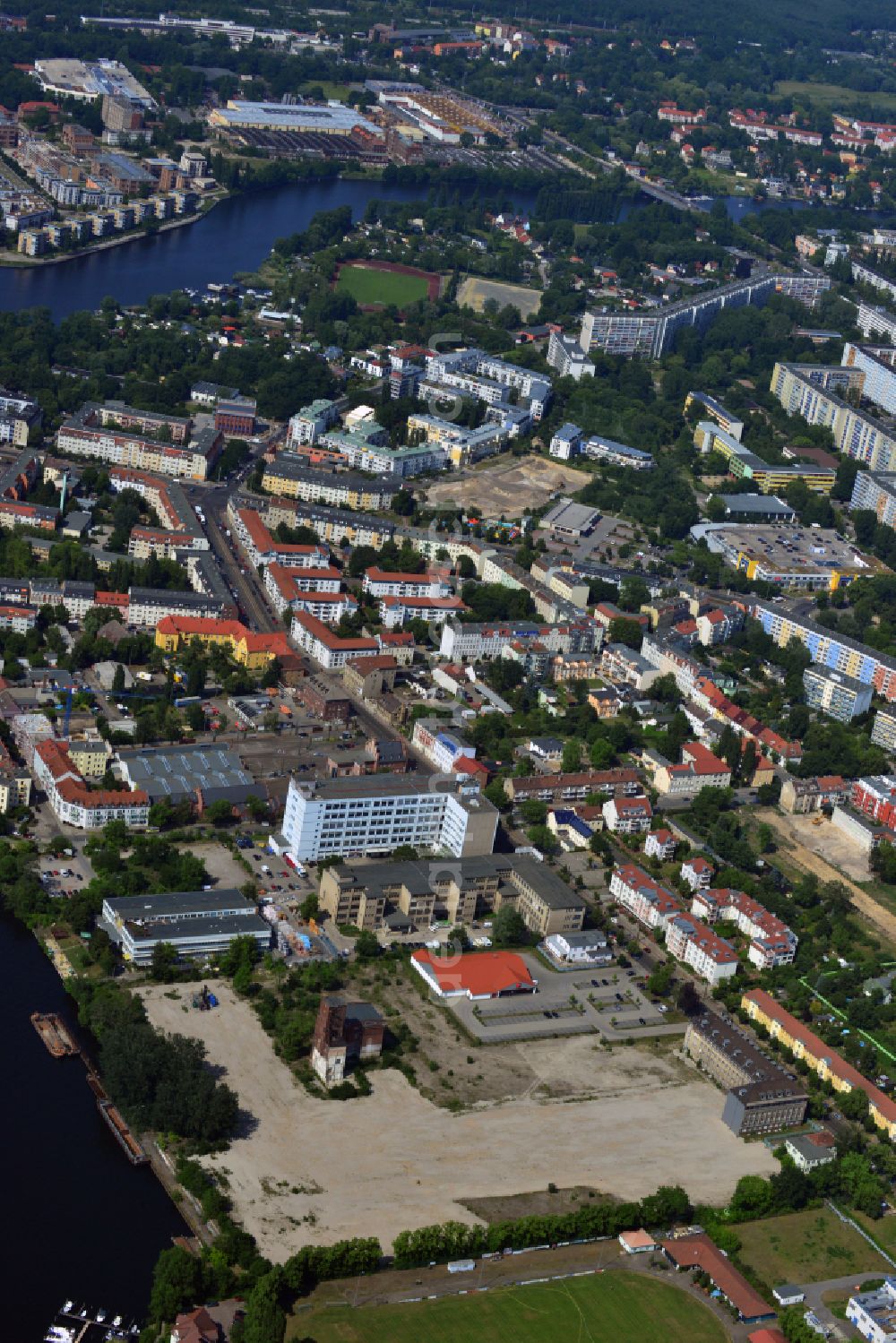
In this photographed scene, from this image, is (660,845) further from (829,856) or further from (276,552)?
(276,552)

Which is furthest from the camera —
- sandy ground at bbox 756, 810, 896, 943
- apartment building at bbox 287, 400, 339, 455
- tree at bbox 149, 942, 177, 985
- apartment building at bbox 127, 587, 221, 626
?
apartment building at bbox 287, 400, 339, 455

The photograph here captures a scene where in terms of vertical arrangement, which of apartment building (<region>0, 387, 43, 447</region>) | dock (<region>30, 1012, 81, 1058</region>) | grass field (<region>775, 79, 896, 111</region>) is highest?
grass field (<region>775, 79, 896, 111</region>)

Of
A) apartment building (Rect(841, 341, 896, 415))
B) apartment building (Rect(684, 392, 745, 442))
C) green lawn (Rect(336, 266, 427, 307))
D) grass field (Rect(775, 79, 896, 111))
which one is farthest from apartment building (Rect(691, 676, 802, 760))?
grass field (Rect(775, 79, 896, 111))

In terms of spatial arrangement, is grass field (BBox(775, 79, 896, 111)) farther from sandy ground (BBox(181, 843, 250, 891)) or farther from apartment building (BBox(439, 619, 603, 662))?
sandy ground (BBox(181, 843, 250, 891))

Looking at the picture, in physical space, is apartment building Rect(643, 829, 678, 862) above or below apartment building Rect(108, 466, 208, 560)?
below

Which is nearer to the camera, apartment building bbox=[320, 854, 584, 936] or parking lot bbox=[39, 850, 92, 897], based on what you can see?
parking lot bbox=[39, 850, 92, 897]
